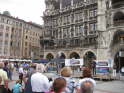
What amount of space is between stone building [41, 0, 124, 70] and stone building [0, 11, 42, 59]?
1715cm

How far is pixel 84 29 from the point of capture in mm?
47156

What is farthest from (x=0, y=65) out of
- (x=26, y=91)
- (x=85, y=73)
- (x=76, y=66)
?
(x=76, y=66)

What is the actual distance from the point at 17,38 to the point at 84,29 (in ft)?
99.6

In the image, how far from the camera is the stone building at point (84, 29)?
37938mm

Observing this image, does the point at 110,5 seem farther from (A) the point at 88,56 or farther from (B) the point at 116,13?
(A) the point at 88,56

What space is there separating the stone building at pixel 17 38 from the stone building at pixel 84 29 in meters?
17.2

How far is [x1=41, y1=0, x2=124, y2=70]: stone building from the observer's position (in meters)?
37.9

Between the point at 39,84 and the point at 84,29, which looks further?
the point at 84,29

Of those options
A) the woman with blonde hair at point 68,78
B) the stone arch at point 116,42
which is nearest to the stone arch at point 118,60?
the stone arch at point 116,42

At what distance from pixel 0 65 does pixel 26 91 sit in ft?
7.97

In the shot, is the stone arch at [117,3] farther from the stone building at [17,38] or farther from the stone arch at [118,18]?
the stone building at [17,38]

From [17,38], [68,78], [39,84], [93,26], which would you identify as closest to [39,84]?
[39,84]

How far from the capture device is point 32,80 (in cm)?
594

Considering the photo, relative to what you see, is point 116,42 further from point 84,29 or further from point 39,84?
point 39,84
